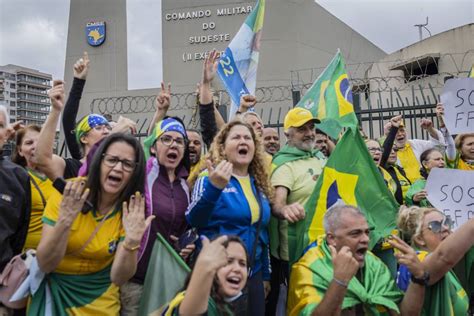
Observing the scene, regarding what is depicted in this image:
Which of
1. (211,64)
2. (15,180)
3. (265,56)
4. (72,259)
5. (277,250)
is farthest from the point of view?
(265,56)

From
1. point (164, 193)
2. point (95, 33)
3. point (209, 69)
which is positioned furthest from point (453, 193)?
point (95, 33)

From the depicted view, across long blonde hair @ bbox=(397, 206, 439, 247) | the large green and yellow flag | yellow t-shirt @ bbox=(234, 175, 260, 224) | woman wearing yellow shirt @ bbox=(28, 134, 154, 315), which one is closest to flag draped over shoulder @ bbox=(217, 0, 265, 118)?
the large green and yellow flag

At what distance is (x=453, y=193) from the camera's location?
15.3 feet

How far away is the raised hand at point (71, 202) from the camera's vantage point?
10.7ft

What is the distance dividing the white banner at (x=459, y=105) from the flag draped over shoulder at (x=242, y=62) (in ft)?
8.13

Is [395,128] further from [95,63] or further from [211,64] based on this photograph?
[95,63]

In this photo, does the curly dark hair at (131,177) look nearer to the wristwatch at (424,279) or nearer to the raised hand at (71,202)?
the raised hand at (71,202)

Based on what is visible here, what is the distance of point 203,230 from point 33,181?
134cm

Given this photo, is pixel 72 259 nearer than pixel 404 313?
Yes

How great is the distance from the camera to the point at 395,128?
257 inches

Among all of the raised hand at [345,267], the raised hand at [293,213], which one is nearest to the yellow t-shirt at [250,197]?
the raised hand at [293,213]

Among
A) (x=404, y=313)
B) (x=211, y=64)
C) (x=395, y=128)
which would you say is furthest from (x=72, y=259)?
(x=395, y=128)

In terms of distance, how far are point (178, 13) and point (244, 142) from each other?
12.8 metres

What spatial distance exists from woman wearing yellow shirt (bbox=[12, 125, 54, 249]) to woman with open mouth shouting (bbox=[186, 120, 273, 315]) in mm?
1133
